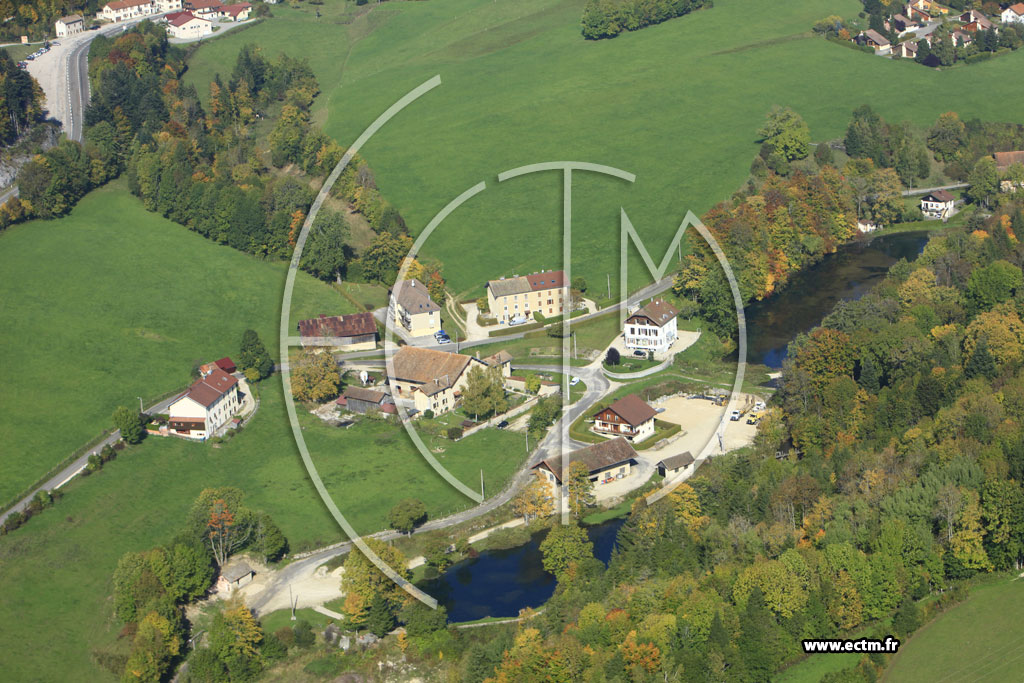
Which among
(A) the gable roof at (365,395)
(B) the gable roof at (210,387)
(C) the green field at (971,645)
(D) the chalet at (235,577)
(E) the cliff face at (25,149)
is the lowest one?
(C) the green field at (971,645)

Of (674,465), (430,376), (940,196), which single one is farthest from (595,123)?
(674,465)

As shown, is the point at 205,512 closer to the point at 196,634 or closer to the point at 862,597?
the point at 196,634

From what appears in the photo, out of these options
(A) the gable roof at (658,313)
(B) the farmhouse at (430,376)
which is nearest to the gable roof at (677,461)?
(A) the gable roof at (658,313)

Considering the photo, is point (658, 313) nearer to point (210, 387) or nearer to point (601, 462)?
point (601, 462)

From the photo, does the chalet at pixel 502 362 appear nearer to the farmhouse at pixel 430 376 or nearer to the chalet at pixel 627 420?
the farmhouse at pixel 430 376

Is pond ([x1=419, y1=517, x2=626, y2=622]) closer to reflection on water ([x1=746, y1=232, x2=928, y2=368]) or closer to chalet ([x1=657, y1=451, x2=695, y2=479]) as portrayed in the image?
chalet ([x1=657, y1=451, x2=695, y2=479])

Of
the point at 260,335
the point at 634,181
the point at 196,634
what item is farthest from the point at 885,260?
the point at 196,634

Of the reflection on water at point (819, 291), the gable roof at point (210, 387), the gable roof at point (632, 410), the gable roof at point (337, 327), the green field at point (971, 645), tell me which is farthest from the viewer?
the reflection on water at point (819, 291)
